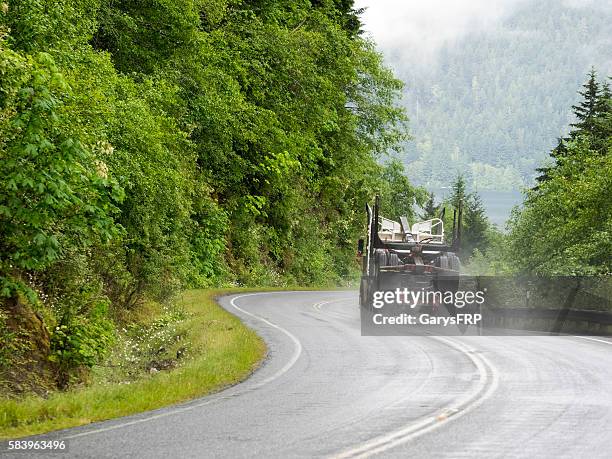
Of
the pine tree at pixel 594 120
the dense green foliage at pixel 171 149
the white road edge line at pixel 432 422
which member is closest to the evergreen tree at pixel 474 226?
the pine tree at pixel 594 120

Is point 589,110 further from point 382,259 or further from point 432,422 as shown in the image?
point 432,422

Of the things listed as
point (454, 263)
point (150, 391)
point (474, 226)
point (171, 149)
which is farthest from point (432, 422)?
point (474, 226)

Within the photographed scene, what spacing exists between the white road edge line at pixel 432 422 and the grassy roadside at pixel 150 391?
3392mm

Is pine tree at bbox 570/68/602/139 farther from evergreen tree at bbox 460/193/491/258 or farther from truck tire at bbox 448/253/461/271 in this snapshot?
evergreen tree at bbox 460/193/491/258

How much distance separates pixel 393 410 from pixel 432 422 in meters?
1.02

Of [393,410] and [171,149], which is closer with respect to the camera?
[393,410]

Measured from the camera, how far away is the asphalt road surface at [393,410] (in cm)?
870

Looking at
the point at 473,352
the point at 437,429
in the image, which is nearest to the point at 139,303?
the point at 473,352

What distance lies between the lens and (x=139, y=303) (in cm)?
2677

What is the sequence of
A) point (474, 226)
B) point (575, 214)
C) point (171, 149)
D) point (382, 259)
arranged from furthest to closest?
point (474, 226) < point (575, 214) < point (171, 149) < point (382, 259)

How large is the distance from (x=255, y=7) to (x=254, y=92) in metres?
7.68

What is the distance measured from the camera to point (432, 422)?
1016 centimetres

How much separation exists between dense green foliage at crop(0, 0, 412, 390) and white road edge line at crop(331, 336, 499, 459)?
5.90 metres

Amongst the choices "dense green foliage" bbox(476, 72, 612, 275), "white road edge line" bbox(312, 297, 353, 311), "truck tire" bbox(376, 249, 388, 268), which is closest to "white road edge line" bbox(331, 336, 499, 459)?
"truck tire" bbox(376, 249, 388, 268)
